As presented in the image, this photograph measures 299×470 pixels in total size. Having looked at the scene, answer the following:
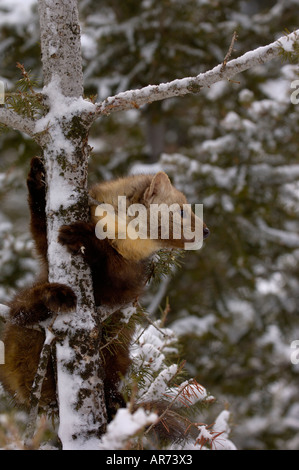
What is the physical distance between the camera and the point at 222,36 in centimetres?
631

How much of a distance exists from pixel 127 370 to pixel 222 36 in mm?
5092

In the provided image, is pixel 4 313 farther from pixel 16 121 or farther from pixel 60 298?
pixel 16 121

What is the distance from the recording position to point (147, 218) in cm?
241

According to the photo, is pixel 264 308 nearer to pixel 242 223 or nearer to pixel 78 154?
pixel 242 223

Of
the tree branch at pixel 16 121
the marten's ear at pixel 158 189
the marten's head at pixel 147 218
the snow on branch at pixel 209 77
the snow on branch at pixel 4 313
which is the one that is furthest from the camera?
the marten's ear at pixel 158 189

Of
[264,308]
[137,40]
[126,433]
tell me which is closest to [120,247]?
[126,433]

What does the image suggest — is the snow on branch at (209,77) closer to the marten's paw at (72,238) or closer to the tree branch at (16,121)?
the tree branch at (16,121)

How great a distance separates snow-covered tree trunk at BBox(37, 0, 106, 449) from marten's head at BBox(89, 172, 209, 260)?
30cm

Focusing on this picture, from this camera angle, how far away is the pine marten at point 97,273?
83.0 inches

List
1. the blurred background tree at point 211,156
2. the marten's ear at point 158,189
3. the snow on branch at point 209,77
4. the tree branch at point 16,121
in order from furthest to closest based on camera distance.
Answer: the blurred background tree at point 211,156 → the marten's ear at point 158,189 → the tree branch at point 16,121 → the snow on branch at point 209,77

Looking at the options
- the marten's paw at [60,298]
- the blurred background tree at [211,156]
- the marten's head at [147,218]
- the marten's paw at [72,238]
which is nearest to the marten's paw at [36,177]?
the marten's head at [147,218]

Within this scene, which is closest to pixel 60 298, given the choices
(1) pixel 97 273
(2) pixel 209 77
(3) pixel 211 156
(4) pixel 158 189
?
(1) pixel 97 273

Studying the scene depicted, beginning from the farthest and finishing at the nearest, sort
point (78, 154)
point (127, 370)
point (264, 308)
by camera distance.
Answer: point (264, 308) < point (127, 370) < point (78, 154)

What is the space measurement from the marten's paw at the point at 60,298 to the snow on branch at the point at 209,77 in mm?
741
